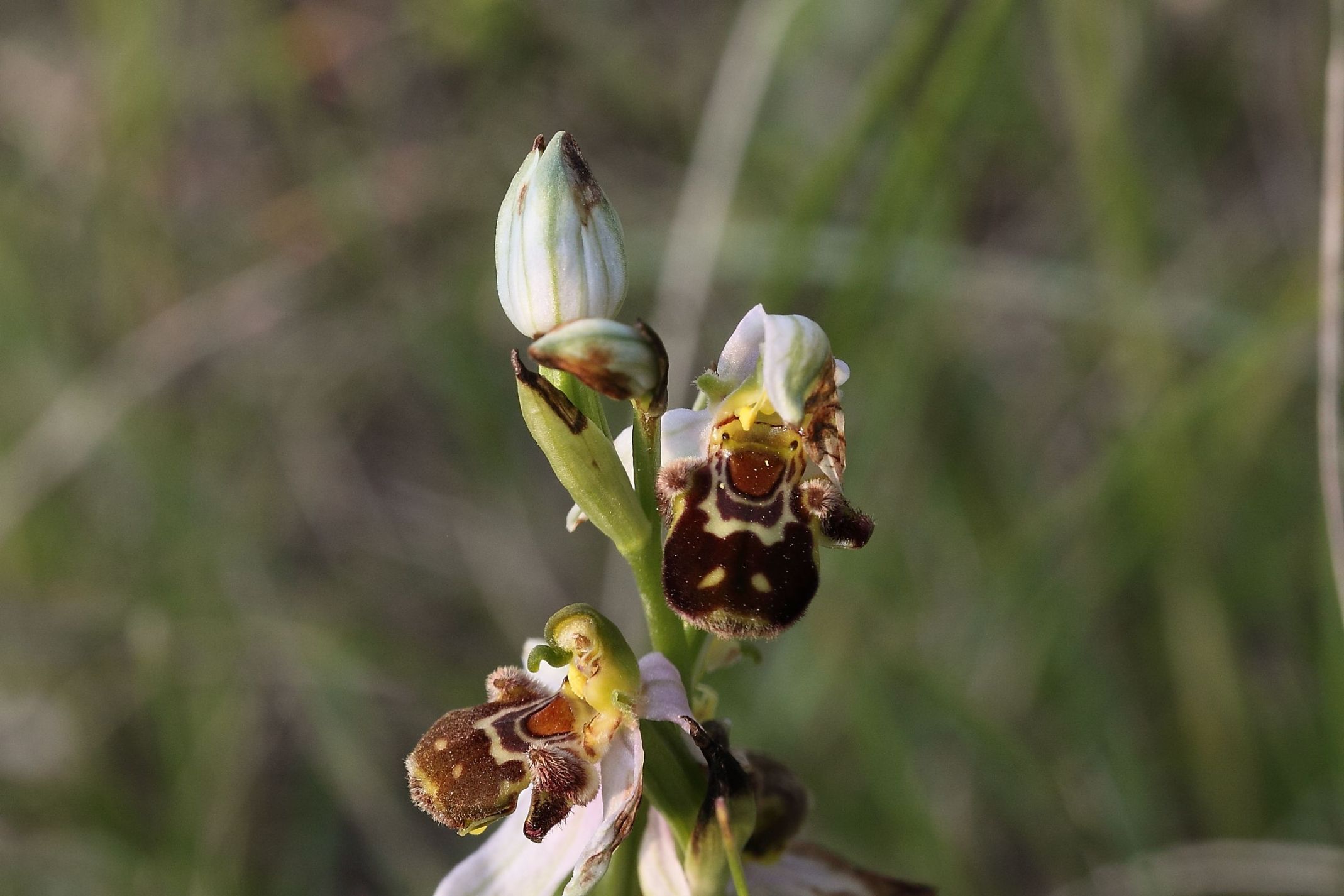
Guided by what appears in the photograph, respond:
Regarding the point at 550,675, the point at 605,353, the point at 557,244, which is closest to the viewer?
the point at 605,353

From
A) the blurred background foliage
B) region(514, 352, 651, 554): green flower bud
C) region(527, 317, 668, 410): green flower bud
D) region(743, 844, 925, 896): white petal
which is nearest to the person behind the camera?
region(527, 317, 668, 410): green flower bud

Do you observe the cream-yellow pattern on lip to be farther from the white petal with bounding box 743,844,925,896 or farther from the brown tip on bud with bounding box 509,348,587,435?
the white petal with bounding box 743,844,925,896

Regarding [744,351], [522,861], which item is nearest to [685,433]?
[744,351]

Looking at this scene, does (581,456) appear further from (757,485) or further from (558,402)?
(757,485)

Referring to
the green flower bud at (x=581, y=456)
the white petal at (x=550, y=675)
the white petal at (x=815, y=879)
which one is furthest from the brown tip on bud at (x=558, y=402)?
the white petal at (x=815, y=879)

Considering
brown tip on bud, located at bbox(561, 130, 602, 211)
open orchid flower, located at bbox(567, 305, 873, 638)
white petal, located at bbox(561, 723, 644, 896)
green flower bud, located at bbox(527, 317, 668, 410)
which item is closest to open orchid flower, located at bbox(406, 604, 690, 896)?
white petal, located at bbox(561, 723, 644, 896)

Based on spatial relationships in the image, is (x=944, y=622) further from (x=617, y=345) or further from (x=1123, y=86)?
(x=617, y=345)

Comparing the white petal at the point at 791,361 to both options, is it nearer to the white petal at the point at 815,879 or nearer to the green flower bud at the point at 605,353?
the green flower bud at the point at 605,353
